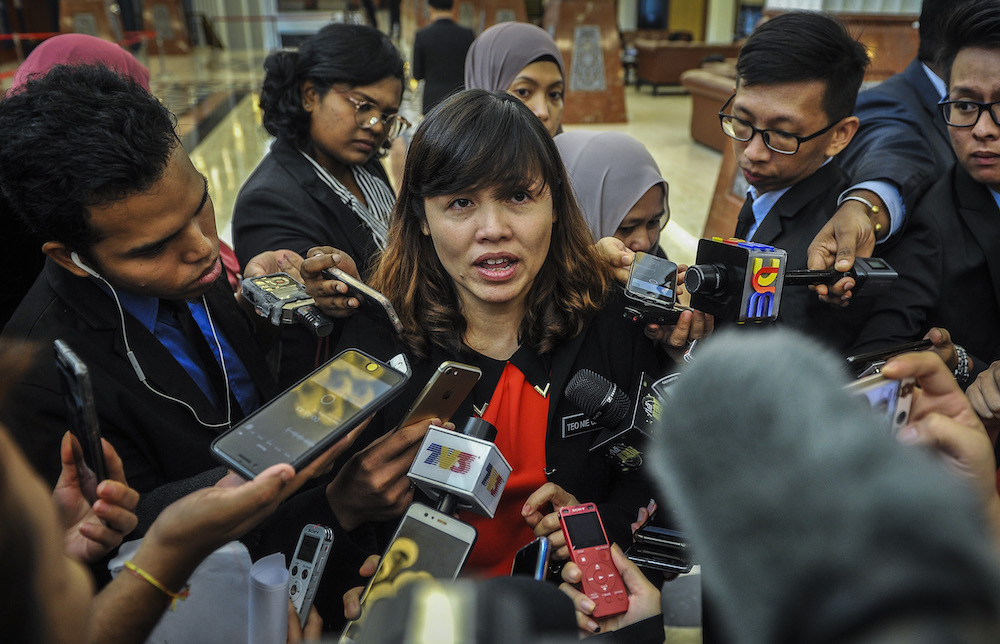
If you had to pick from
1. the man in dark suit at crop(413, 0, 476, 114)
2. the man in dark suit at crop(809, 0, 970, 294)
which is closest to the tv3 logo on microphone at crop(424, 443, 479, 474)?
the man in dark suit at crop(809, 0, 970, 294)

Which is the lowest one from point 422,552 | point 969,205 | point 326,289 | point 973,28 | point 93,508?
point 422,552

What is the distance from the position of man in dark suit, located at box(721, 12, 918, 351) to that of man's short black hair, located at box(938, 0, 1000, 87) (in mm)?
217

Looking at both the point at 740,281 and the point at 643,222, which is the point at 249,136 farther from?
the point at 740,281

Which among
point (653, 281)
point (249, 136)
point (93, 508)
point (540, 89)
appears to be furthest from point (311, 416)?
point (249, 136)

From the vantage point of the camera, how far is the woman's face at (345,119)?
2.33 meters

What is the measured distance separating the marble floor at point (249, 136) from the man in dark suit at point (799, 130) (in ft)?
7.63

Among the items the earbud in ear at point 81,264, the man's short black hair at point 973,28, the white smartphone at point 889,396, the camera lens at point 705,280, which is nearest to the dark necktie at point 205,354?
the earbud in ear at point 81,264

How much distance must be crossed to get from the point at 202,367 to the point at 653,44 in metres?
13.3

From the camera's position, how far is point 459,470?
1089 millimetres

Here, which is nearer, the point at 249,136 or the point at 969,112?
the point at 969,112

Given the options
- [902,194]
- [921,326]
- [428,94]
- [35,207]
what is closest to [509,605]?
[35,207]

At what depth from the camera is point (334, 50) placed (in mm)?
2316

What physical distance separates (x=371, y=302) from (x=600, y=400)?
1.63 ft

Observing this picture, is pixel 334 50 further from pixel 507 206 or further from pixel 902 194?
pixel 902 194
